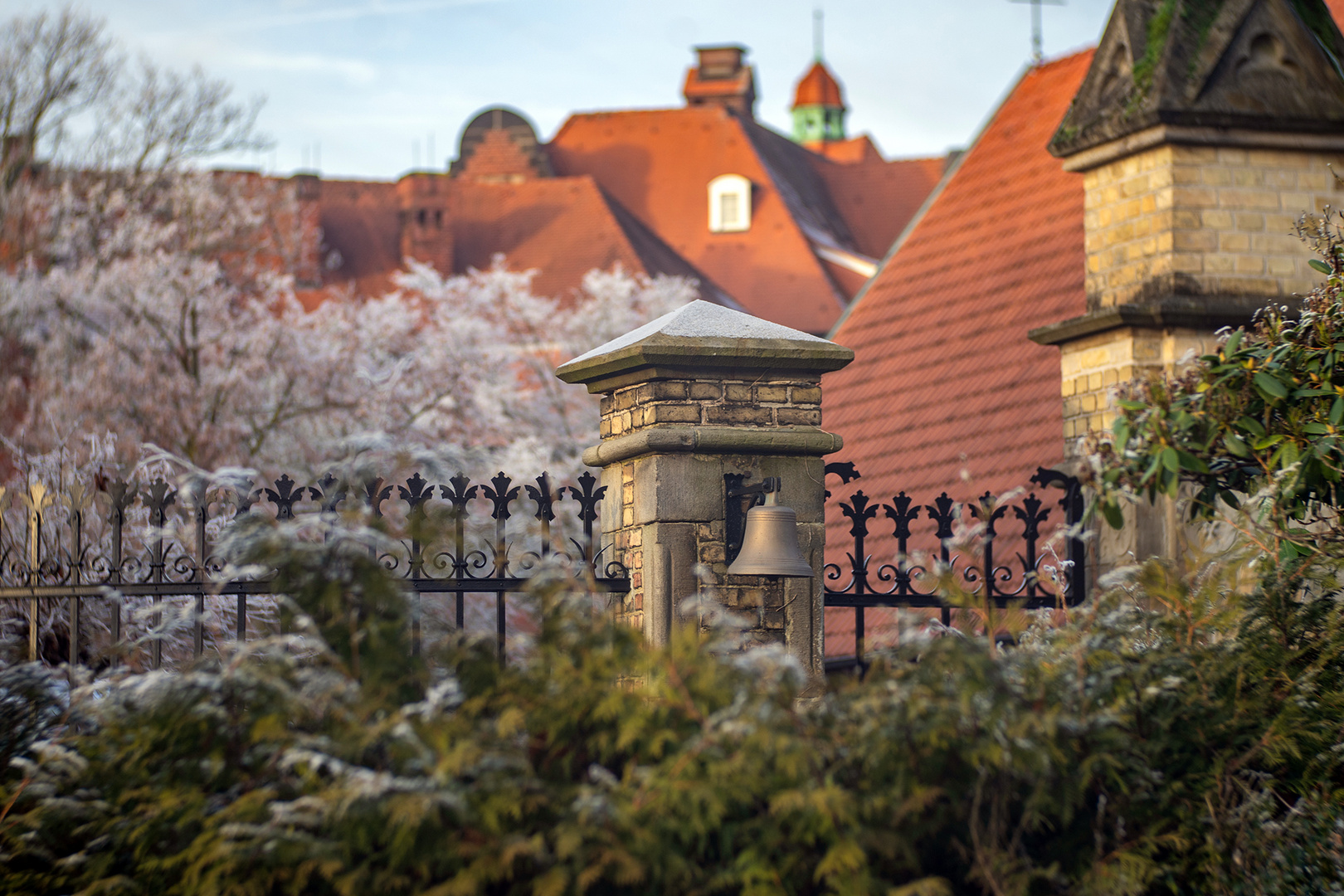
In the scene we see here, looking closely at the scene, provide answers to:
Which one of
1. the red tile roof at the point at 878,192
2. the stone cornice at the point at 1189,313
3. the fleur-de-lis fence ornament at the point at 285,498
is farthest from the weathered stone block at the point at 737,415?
the red tile roof at the point at 878,192

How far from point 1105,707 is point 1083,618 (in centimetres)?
41

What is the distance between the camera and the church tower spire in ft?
202

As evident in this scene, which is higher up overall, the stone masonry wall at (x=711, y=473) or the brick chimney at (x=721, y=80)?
the brick chimney at (x=721, y=80)

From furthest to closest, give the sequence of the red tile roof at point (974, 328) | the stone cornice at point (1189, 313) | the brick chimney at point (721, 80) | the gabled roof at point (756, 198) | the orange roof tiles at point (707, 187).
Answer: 1. the brick chimney at point (721, 80)
2. the gabled roof at point (756, 198)
3. the orange roof tiles at point (707, 187)
4. the red tile roof at point (974, 328)
5. the stone cornice at point (1189, 313)

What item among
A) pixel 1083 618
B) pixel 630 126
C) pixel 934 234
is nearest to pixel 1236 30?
pixel 1083 618

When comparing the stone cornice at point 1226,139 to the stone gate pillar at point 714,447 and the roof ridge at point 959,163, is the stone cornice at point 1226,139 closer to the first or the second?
the stone gate pillar at point 714,447

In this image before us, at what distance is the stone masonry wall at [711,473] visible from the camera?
5.51 m

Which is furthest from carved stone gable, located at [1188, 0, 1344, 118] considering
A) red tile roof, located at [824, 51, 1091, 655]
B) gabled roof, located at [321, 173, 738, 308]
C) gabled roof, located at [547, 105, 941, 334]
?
gabled roof, located at [547, 105, 941, 334]

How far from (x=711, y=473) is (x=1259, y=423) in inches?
83.6

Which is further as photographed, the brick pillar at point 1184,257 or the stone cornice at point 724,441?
the brick pillar at point 1184,257

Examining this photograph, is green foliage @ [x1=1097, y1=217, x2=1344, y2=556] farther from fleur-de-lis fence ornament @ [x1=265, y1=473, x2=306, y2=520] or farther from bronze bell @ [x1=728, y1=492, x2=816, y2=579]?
fleur-de-lis fence ornament @ [x1=265, y1=473, x2=306, y2=520]

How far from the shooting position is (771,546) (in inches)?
210

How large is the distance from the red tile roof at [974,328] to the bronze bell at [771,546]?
5.87m

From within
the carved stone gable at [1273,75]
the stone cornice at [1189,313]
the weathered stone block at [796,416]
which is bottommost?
the weathered stone block at [796,416]
